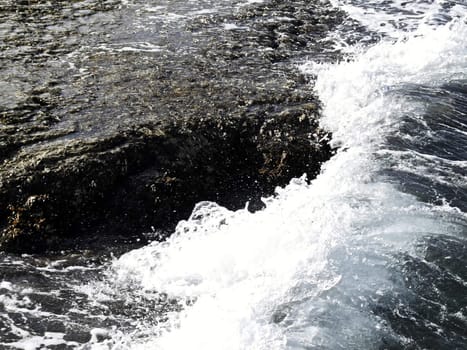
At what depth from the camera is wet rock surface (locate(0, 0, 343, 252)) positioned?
576 centimetres

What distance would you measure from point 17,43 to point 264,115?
4.45m

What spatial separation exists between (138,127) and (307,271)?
270 cm

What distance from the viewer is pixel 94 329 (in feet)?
14.8

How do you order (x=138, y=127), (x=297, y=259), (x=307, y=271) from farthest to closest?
(x=138, y=127) < (x=297, y=259) < (x=307, y=271)

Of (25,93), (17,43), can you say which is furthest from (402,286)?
(17,43)

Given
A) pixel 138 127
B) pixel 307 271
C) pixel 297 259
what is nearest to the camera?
pixel 307 271

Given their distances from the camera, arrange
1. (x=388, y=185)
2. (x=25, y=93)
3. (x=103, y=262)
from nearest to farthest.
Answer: (x=103, y=262)
(x=388, y=185)
(x=25, y=93)

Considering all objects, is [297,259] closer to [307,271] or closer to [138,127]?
[307,271]

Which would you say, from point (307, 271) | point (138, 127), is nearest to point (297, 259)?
point (307, 271)

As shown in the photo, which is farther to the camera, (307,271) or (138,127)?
(138,127)

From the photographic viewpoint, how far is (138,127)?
642cm

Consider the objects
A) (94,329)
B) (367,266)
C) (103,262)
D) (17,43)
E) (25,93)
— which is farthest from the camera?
(17,43)

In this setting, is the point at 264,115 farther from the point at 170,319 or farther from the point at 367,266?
the point at 170,319

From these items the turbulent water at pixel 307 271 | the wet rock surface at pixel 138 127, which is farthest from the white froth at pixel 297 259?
the wet rock surface at pixel 138 127
